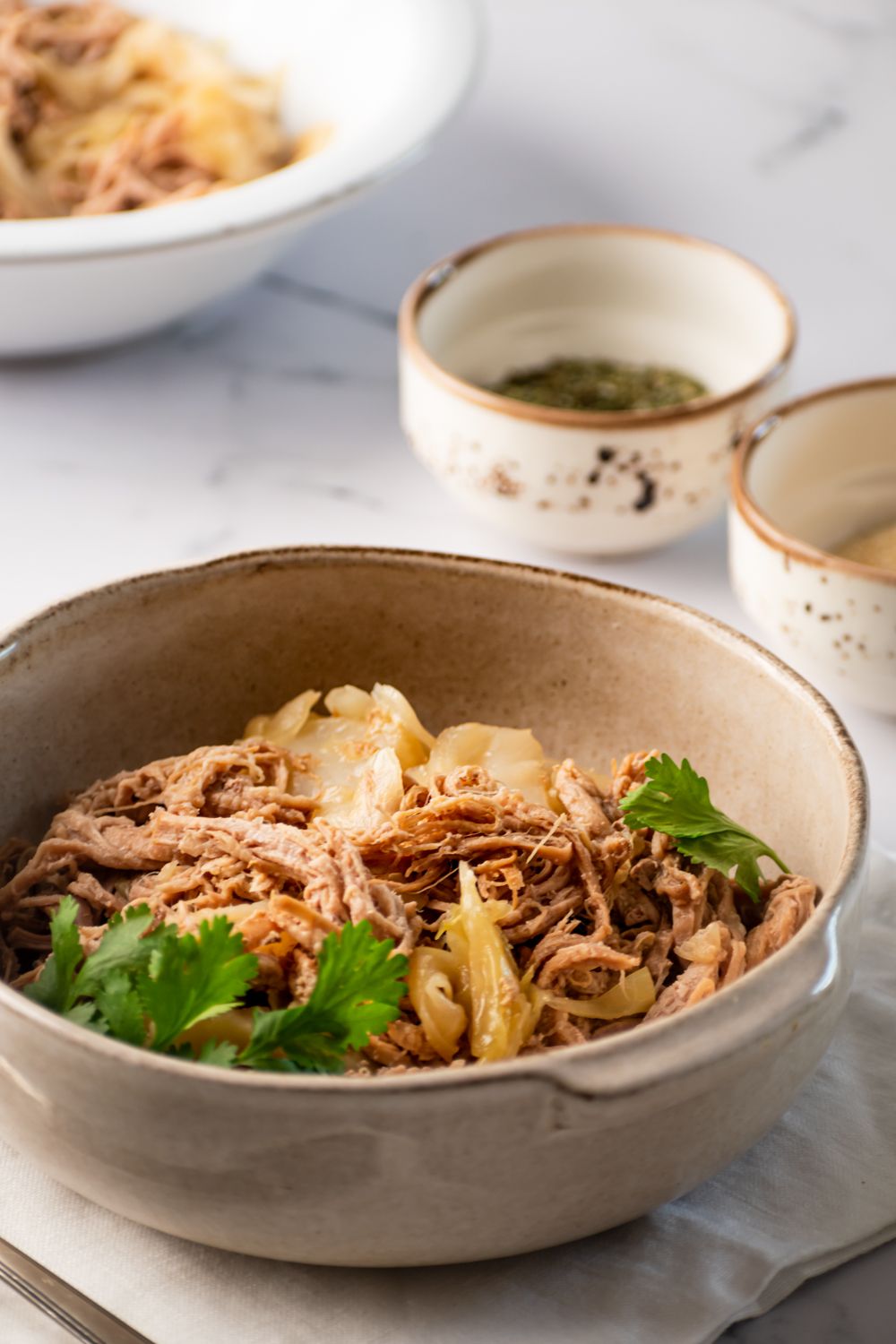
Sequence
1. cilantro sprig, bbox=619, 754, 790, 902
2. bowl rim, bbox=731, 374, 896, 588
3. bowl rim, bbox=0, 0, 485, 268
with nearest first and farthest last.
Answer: cilantro sprig, bbox=619, 754, 790, 902 < bowl rim, bbox=731, 374, 896, 588 < bowl rim, bbox=0, 0, 485, 268

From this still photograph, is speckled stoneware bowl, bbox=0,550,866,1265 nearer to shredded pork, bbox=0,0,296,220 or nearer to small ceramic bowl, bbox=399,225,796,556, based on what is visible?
small ceramic bowl, bbox=399,225,796,556

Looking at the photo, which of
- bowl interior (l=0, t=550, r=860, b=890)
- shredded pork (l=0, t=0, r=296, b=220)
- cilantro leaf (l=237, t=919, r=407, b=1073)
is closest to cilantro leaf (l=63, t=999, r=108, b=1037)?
cilantro leaf (l=237, t=919, r=407, b=1073)

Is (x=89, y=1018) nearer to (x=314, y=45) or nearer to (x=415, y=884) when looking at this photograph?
(x=415, y=884)

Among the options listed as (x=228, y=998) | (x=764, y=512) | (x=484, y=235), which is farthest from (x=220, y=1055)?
(x=484, y=235)

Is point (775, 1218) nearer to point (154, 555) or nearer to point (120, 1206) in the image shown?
point (120, 1206)

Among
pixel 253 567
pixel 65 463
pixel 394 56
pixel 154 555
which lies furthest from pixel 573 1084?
pixel 394 56
